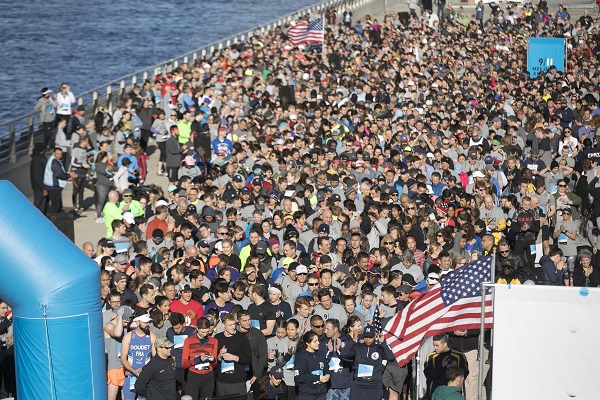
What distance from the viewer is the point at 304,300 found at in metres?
14.4

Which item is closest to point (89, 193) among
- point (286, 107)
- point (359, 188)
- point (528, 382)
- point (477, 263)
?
point (286, 107)

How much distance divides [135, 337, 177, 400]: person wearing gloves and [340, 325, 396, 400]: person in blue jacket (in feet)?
6.02

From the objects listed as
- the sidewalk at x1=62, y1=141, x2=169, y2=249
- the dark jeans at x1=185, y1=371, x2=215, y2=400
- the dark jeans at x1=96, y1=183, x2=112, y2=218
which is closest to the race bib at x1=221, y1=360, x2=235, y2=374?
the dark jeans at x1=185, y1=371, x2=215, y2=400

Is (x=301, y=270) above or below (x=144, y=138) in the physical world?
above

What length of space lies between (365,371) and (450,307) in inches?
45.7

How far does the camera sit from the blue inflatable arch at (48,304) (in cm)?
1151

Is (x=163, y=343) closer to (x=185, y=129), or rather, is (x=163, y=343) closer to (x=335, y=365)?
(x=335, y=365)

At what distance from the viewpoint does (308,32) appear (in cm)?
4028

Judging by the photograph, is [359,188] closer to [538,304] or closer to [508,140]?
[508,140]

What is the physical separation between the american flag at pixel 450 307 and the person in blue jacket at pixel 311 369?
35.7 inches

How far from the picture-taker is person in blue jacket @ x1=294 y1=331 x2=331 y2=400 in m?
13.4

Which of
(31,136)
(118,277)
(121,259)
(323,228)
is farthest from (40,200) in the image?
(118,277)

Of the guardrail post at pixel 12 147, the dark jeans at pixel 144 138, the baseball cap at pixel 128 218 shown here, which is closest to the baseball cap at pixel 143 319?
the baseball cap at pixel 128 218

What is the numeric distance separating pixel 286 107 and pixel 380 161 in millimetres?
6746
